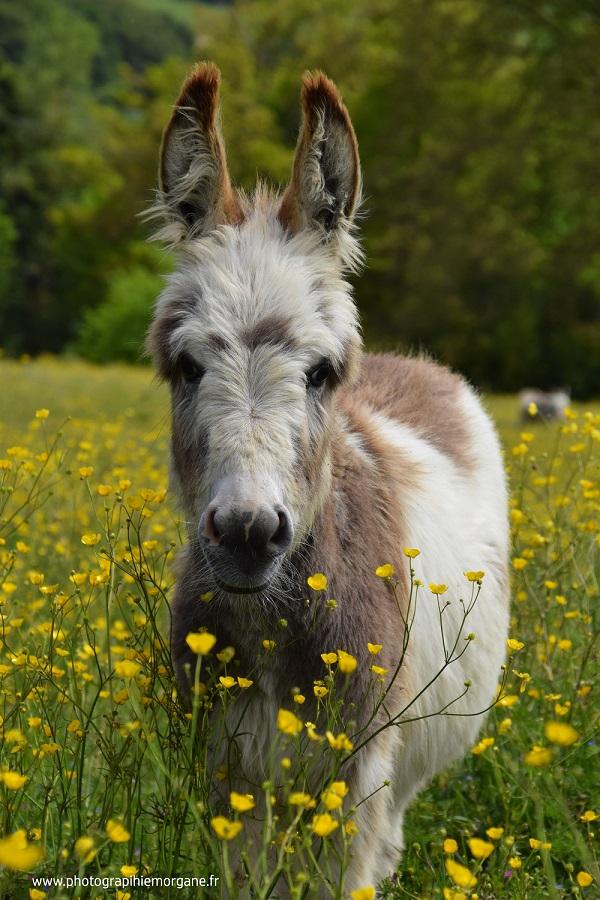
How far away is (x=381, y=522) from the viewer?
307cm

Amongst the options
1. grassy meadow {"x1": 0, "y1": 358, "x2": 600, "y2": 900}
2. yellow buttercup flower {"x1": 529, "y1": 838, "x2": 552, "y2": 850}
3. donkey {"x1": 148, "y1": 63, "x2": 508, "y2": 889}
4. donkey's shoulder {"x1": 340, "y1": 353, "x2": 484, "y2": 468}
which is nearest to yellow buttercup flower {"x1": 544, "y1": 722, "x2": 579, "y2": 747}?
grassy meadow {"x1": 0, "y1": 358, "x2": 600, "y2": 900}

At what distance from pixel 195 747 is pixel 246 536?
0.73m

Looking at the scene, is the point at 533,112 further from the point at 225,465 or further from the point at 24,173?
the point at 24,173

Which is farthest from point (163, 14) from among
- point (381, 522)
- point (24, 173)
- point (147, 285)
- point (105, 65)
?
point (381, 522)

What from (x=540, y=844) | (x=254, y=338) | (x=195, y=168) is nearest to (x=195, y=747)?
(x=540, y=844)

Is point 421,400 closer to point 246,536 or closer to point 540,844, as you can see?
point 246,536

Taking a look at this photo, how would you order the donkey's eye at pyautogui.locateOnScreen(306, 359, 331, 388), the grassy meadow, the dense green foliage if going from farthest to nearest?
the dense green foliage
the donkey's eye at pyautogui.locateOnScreen(306, 359, 331, 388)
the grassy meadow

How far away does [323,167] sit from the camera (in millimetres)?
3010

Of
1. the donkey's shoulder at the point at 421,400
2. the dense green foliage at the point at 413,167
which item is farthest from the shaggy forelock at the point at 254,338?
the dense green foliage at the point at 413,167

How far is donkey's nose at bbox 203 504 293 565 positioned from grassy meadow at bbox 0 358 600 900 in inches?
10.8

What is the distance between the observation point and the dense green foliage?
78.0ft

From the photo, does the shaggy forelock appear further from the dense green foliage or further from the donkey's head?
the dense green foliage

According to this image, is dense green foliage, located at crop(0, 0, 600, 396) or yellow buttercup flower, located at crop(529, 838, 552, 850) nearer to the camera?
yellow buttercup flower, located at crop(529, 838, 552, 850)

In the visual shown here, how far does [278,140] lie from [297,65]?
12.8ft
